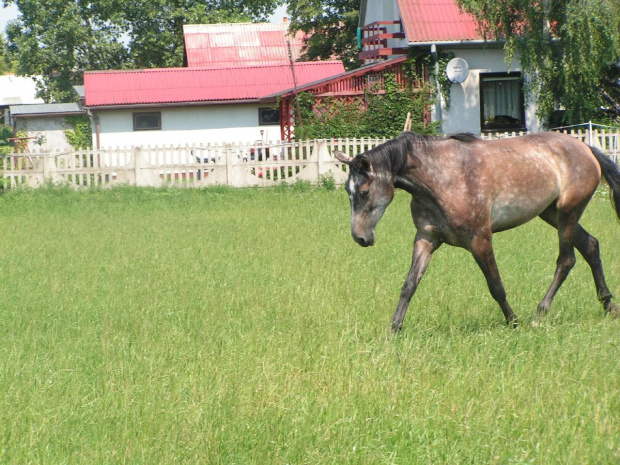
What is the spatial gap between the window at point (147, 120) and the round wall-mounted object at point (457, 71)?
50.8 ft

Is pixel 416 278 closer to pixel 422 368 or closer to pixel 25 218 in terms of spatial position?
pixel 422 368

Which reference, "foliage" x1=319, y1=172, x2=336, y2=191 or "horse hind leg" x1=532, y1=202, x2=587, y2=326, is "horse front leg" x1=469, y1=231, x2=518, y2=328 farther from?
"foliage" x1=319, y1=172, x2=336, y2=191

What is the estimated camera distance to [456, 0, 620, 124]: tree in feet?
78.7

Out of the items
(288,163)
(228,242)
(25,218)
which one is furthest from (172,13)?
(228,242)

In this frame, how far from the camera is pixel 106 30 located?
63.1 m

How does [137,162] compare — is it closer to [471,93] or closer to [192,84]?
[471,93]

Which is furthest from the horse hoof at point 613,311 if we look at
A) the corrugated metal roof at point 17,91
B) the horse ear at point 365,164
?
the corrugated metal roof at point 17,91

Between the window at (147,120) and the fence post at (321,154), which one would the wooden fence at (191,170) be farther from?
the window at (147,120)

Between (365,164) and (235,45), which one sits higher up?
(235,45)

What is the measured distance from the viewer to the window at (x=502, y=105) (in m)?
29.6

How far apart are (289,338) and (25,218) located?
12797 mm

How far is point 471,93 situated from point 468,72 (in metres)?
0.71

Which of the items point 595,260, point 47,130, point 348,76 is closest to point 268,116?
point 348,76

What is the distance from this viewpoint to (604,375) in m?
5.71
